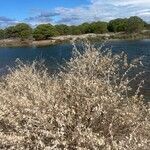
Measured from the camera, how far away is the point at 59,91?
33.7 ft

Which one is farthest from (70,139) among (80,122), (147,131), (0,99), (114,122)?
(0,99)

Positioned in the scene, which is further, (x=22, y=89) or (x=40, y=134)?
(x=22, y=89)

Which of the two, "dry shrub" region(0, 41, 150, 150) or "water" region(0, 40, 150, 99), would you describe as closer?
"dry shrub" region(0, 41, 150, 150)

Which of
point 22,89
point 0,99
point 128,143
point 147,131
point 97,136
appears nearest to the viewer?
point 128,143

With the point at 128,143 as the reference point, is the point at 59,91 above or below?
above

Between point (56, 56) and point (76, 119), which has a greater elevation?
point (76, 119)

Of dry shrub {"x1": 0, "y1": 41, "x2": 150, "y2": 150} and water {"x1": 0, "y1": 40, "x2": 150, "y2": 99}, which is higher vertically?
dry shrub {"x1": 0, "y1": 41, "x2": 150, "y2": 150}

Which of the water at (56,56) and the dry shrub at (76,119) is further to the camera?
the water at (56,56)

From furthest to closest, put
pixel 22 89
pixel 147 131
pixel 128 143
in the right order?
pixel 22 89 → pixel 147 131 → pixel 128 143

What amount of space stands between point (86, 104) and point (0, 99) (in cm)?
243

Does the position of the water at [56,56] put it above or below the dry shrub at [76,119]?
below

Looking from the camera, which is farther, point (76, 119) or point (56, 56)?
point (56, 56)

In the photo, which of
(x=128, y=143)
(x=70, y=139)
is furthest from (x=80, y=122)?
(x=128, y=143)

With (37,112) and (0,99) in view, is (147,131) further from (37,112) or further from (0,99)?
(0,99)
